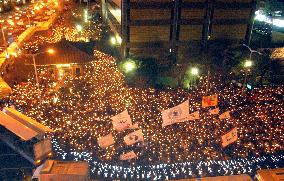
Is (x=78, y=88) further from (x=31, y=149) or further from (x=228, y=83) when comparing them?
(x=228, y=83)

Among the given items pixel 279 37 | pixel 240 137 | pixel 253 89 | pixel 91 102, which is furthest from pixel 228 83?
pixel 279 37

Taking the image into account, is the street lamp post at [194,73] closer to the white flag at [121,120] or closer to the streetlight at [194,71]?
the streetlight at [194,71]

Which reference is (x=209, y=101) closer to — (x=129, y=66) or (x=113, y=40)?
(x=129, y=66)

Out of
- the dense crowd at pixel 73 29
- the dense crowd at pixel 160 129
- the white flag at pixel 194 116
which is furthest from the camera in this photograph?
the dense crowd at pixel 73 29

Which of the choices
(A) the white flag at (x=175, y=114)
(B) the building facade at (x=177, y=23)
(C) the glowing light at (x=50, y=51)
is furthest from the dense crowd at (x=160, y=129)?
(B) the building facade at (x=177, y=23)

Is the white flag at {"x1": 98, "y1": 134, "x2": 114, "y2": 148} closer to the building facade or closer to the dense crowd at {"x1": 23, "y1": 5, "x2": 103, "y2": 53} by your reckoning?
the building facade

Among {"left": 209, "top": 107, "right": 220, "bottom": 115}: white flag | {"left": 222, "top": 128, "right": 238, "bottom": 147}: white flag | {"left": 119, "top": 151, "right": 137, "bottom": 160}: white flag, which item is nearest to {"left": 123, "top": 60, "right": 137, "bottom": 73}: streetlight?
{"left": 209, "top": 107, "right": 220, "bottom": 115}: white flag
